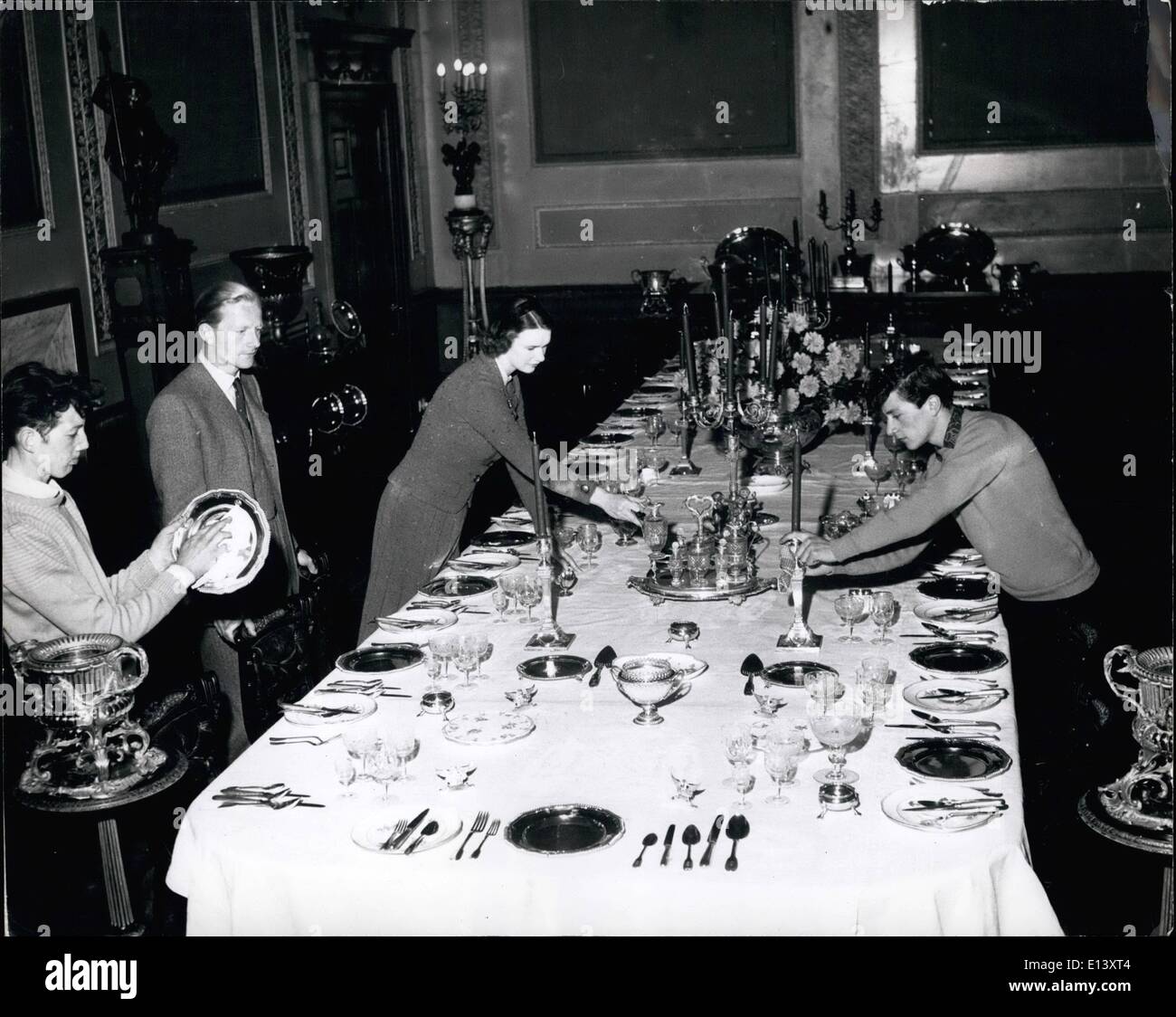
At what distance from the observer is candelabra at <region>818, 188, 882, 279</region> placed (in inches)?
366

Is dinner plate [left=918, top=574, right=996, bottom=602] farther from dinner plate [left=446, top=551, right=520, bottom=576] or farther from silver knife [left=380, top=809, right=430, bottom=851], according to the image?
silver knife [left=380, top=809, right=430, bottom=851]

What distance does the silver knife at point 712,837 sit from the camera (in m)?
2.05

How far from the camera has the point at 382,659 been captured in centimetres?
300

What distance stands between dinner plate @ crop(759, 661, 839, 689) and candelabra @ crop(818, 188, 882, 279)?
20.6 feet

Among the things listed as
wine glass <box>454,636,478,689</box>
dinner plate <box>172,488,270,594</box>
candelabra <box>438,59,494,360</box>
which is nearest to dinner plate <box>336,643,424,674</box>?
wine glass <box>454,636,478,689</box>

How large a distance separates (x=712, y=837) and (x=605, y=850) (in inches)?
6.9

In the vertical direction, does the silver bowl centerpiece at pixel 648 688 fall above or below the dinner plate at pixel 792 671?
above

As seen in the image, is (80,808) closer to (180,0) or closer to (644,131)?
(180,0)

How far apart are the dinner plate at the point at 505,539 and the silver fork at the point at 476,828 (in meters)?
1.70

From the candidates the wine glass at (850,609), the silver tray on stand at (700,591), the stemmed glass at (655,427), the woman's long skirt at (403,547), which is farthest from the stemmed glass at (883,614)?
the stemmed glass at (655,427)

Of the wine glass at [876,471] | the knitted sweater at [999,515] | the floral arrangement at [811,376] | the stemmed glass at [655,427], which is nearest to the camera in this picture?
the knitted sweater at [999,515]

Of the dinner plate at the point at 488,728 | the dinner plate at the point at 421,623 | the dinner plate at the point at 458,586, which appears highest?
the dinner plate at the point at 458,586

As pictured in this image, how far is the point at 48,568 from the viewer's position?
2.65 m

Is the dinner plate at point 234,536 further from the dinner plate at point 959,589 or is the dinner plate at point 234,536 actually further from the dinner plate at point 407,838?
the dinner plate at point 959,589
